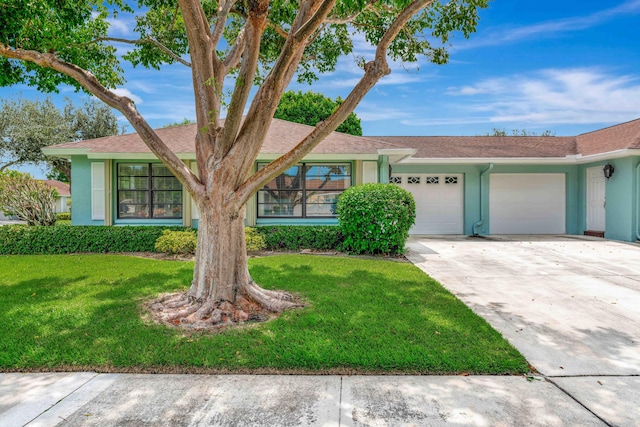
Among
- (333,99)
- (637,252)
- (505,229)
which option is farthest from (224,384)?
(333,99)

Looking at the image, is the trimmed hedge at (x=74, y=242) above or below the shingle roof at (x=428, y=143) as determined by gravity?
below

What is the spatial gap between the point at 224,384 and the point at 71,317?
8.74ft

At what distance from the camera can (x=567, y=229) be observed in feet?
46.0

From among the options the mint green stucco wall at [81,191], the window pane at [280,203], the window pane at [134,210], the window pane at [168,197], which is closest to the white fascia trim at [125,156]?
the mint green stucco wall at [81,191]

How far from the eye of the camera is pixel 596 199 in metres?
13.1

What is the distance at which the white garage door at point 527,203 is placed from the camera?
14.0 m

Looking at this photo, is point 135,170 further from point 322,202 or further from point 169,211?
point 322,202

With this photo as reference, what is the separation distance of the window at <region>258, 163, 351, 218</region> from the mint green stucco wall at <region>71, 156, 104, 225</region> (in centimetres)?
493

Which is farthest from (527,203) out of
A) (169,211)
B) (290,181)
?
(169,211)

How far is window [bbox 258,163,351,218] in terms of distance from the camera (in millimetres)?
11195

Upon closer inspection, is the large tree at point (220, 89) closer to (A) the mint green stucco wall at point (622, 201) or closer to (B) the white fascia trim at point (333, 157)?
(B) the white fascia trim at point (333, 157)

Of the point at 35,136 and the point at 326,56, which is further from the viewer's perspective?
the point at 35,136

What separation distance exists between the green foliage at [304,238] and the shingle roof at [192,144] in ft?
7.57

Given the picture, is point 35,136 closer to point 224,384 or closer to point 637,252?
point 224,384
